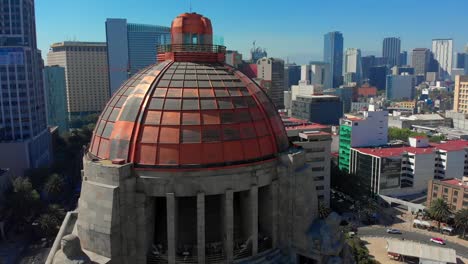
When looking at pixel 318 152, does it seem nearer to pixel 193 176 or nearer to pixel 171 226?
pixel 193 176

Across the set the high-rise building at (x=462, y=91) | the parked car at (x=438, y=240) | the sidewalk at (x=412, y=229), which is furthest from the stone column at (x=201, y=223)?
the high-rise building at (x=462, y=91)

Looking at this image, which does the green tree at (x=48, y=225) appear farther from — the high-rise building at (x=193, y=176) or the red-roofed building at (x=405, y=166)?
the red-roofed building at (x=405, y=166)

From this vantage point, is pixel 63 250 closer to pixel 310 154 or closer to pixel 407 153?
pixel 310 154

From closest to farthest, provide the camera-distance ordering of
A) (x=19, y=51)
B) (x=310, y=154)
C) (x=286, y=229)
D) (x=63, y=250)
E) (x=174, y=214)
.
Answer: (x=63, y=250) → (x=174, y=214) → (x=286, y=229) → (x=310, y=154) → (x=19, y=51)

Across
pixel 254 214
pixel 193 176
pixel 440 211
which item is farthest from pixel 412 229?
pixel 193 176

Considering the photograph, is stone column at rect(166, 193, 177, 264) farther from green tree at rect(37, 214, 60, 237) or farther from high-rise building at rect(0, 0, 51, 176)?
high-rise building at rect(0, 0, 51, 176)

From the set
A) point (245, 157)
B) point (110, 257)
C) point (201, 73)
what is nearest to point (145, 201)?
point (110, 257)
